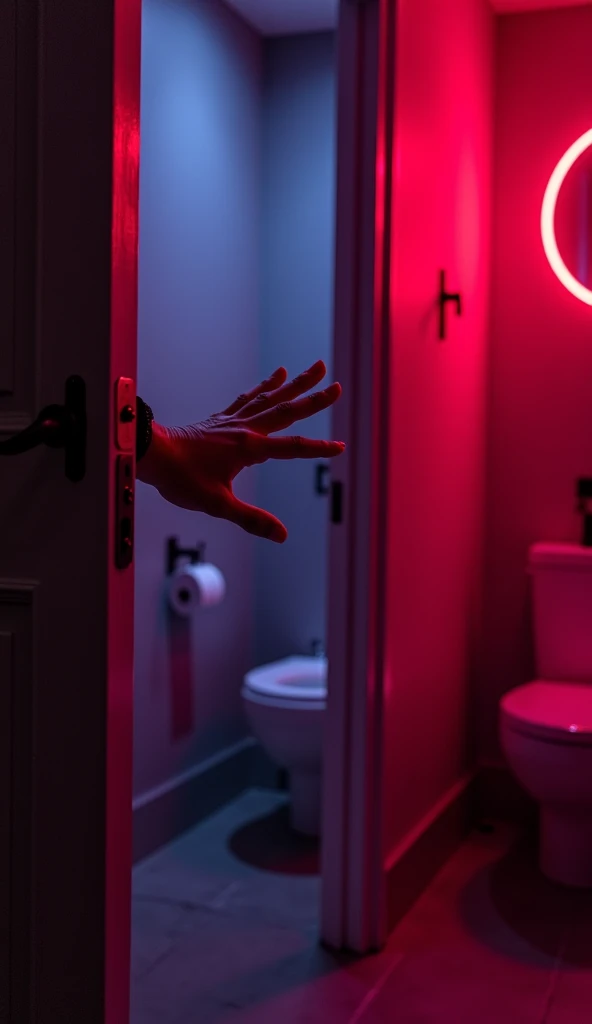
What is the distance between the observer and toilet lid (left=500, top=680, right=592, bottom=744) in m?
2.53

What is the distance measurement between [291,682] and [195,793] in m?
0.44

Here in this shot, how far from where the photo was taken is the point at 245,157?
3.47 metres

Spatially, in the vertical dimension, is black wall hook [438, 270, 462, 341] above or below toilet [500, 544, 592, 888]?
above

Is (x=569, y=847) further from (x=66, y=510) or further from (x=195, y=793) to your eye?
(x=66, y=510)

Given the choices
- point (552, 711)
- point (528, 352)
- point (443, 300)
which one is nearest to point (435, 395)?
point (443, 300)

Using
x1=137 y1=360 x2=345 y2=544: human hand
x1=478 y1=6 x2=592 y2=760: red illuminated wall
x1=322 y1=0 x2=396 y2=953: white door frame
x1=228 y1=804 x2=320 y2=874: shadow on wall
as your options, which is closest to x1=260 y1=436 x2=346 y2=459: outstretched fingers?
x1=137 y1=360 x2=345 y2=544: human hand

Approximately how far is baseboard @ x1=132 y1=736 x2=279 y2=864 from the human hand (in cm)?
A: 189

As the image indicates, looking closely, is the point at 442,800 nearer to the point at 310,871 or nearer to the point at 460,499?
the point at 310,871

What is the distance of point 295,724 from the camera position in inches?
117

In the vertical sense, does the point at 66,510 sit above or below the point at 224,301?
below

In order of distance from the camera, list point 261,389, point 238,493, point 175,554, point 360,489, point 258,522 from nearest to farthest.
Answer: point 258,522 < point 261,389 < point 360,489 < point 175,554 < point 238,493

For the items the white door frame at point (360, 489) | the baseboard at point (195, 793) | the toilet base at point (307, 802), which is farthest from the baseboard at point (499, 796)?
the white door frame at point (360, 489)

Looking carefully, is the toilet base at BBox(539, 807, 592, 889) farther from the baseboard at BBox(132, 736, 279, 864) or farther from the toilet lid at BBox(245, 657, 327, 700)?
the baseboard at BBox(132, 736, 279, 864)

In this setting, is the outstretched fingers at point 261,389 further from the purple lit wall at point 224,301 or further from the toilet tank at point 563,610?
the toilet tank at point 563,610
